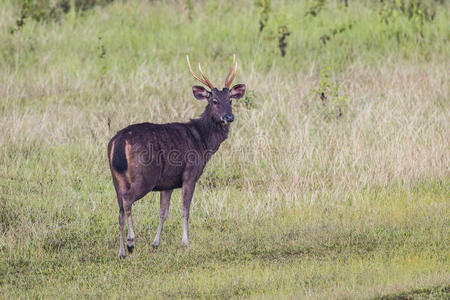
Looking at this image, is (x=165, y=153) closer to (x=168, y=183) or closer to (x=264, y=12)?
(x=168, y=183)

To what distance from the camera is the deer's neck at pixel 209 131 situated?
933 centimetres

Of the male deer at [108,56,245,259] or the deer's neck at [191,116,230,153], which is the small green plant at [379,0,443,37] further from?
the deer's neck at [191,116,230,153]

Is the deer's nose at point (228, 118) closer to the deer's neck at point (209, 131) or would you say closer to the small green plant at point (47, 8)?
the deer's neck at point (209, 131)

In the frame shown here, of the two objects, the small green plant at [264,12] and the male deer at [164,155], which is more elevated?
the small green plant at [264,12]

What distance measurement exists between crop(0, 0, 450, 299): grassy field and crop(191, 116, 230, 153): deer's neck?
0.76 meters

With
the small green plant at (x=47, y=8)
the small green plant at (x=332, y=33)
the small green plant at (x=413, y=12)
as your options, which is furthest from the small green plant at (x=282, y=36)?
the small green plant at (x=47, y=8)

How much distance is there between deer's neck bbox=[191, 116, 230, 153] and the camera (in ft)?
30.6

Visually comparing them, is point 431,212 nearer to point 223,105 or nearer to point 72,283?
point 223,105

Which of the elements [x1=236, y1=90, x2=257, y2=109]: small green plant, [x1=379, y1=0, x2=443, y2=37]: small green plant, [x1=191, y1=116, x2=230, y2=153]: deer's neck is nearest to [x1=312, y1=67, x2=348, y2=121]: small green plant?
[x1=236, y1=90, x2=257, y2=109]: small green plant

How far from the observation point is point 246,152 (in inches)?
463

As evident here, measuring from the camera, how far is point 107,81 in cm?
1522

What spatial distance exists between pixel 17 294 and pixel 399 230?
4.18 meters

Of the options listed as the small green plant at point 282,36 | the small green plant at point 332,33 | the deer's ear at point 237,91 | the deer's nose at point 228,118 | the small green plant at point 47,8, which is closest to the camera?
the deer's nose at point 228,118

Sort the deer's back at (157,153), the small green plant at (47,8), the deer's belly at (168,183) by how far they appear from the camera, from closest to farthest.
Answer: the deer's back at (157,153)
the deer's belly at (168,183)
the small green plant at (47,8)
